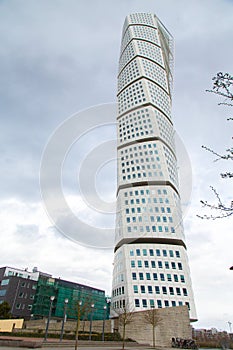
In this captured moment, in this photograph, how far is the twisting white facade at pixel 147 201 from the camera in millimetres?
53812

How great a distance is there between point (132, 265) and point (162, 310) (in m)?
16.4

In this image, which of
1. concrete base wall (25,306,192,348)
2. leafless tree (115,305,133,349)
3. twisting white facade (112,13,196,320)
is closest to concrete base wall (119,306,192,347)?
concrete base wall (25,306,192,348)

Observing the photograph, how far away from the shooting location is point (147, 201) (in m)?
66.2

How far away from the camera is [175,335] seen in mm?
39062

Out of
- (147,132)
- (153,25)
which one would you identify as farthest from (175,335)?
(153,25)

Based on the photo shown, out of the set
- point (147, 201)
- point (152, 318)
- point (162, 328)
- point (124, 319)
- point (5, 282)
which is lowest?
point (124, 319)

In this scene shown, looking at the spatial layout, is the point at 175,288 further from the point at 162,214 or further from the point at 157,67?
the point at 157,67

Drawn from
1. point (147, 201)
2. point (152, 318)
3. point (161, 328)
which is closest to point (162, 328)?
point (161, 328)

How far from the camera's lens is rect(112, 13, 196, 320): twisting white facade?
53812 mm

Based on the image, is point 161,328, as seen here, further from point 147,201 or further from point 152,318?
point 147,201

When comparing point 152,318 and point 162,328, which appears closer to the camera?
point 152,318

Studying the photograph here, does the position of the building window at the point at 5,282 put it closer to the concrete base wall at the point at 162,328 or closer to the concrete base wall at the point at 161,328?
the concrete base wall at the point at 161,328

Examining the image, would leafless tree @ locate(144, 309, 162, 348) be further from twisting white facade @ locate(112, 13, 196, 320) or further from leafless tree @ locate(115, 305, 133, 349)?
twisting white facade @ locate(112, 13, 196, 320)

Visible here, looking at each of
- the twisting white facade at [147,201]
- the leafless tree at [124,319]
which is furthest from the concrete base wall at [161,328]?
the twisting white facade at [147,201]
